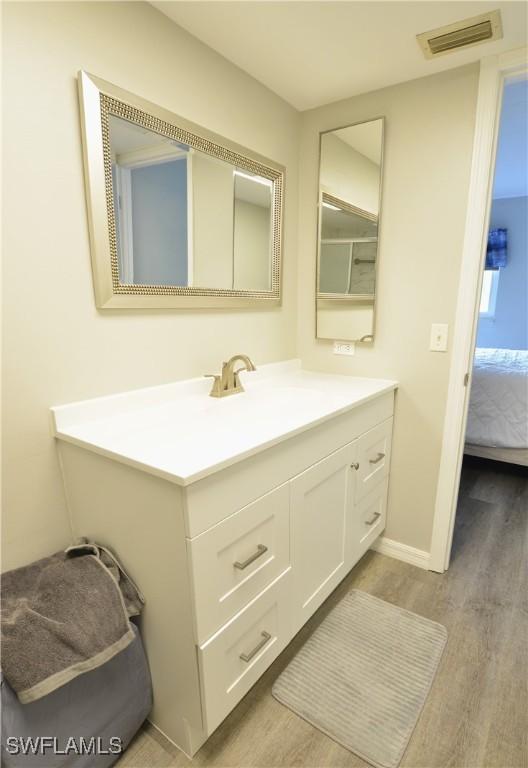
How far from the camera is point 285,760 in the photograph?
A: 1155 mm

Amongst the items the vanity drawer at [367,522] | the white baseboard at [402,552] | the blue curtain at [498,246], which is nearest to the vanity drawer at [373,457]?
the vanity drawer at [367,522]

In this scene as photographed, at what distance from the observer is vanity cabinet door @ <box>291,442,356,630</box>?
1.33 meters

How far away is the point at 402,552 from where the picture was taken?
2037mm

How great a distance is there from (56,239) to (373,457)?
1.47m

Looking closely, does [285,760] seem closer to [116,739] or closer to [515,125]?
[116,739]

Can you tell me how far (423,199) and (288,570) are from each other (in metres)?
1.59

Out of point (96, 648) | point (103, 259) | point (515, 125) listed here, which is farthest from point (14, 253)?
point (515, 125)

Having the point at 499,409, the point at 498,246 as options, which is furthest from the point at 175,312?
the point at 498,246

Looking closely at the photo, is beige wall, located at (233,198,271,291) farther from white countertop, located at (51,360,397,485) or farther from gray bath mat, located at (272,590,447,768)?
gray bath mat, located at (272,590,447,768)

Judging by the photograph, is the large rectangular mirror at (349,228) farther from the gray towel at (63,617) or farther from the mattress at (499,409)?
the gray towel at (63,617)

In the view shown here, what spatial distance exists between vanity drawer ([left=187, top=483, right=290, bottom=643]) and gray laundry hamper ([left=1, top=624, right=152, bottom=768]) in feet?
0.89

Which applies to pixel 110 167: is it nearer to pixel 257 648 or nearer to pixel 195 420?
pixel 195 420

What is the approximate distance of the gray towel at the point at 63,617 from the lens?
0.87 m

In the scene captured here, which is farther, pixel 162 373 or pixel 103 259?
pixel 162 373
